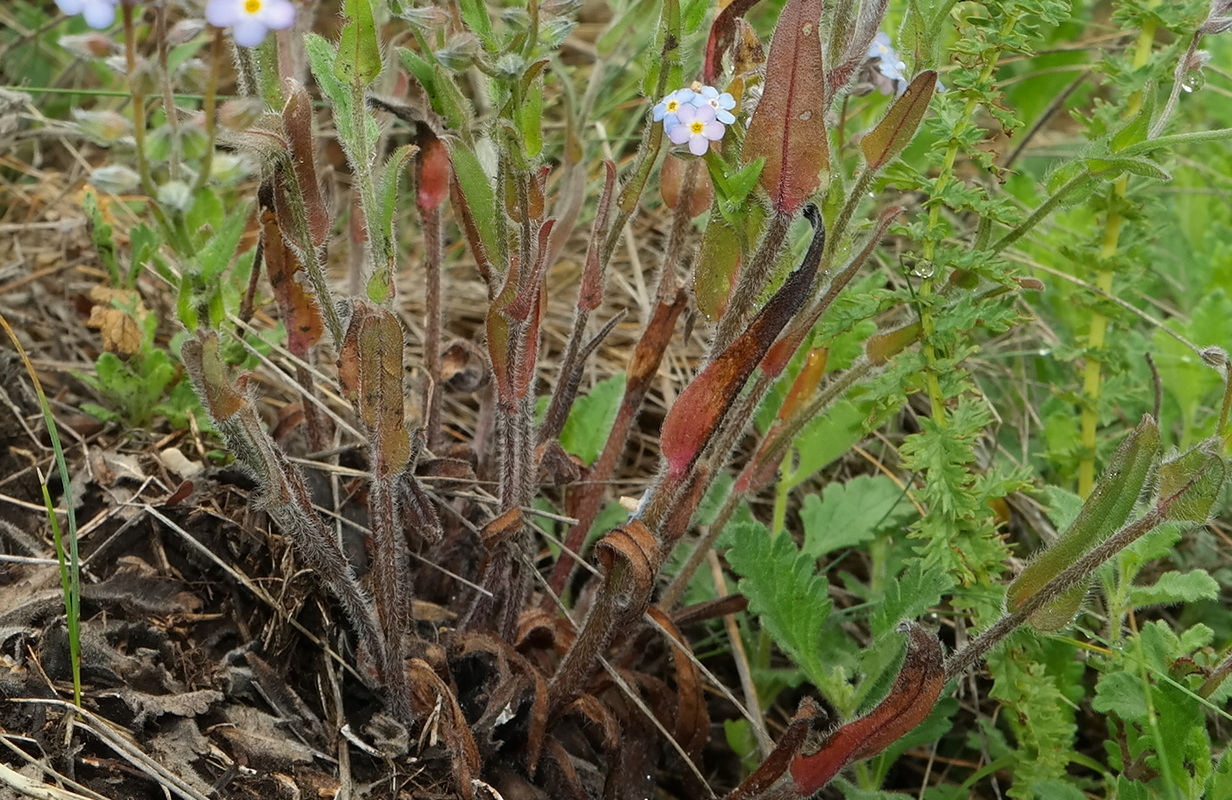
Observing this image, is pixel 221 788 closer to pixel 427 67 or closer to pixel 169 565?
pixel 169 565

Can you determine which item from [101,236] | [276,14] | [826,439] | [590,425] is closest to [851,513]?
[826,439]

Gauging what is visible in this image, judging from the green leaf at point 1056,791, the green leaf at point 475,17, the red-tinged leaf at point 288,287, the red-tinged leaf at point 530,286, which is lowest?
the green leaf at point 1056,791

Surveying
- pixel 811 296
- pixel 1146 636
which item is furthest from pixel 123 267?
pixel 1146 636

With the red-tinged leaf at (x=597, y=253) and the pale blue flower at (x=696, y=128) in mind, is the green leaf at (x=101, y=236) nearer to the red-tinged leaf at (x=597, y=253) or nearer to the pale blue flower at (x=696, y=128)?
the red-tinged leaf at (x=597, y=253)

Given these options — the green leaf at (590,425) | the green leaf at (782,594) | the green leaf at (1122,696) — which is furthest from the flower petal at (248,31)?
the green leaf at (1122,696)

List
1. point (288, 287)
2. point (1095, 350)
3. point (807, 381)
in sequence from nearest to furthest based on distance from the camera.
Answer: point (288, 287)
point (807, 381)
point (1095, 350)

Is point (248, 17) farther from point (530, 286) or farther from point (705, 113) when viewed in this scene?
point (705, 113)

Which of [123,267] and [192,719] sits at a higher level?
[123,267]
